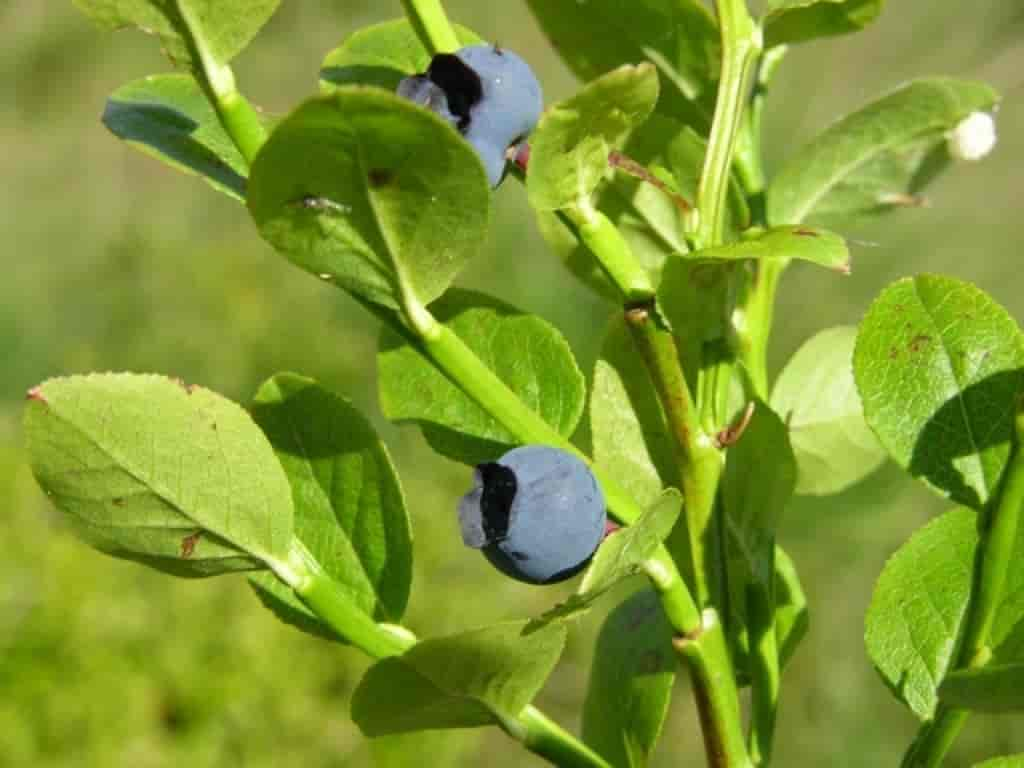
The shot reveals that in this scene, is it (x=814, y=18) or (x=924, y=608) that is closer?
(x=924, y=608)

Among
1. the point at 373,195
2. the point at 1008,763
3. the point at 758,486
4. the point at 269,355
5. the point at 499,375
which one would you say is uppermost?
the point at 373,195

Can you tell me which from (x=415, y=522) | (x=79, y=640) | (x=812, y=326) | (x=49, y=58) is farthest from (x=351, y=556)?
Result: (x=49, y=58)

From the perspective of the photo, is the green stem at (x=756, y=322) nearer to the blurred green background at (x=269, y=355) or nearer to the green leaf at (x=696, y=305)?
the green leaf at (x=696, y=305)

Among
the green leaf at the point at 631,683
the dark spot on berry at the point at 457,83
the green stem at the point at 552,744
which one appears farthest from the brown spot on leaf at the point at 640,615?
the dark spot on berry at the point at 457,83

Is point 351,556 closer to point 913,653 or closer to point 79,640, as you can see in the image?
point 913,653

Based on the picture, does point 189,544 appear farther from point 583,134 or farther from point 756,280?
point 756,280

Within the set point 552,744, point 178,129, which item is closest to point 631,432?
point 552,744

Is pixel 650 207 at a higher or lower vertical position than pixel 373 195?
lower
